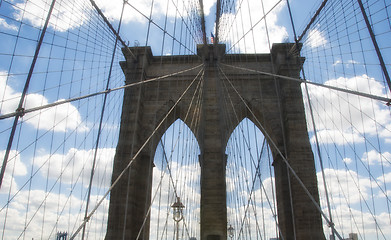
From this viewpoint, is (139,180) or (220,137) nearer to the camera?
(220,137)

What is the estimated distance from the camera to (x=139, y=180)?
14.5 metres

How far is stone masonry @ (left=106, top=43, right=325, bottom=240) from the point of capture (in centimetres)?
1232

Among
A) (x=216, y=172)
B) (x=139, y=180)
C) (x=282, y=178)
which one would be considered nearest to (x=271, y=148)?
(x=282, y=178)

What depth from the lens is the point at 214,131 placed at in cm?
1336

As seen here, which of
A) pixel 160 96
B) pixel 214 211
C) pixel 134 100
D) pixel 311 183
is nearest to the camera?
pixel 214 211

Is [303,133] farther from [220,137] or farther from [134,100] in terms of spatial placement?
[134,100]

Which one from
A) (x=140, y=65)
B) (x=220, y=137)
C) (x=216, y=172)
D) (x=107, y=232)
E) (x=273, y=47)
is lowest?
(x=107, y=232)

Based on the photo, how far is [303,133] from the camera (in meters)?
13.8

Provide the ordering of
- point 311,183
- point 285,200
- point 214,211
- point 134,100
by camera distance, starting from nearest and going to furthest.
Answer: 1. point 214,211
2. point 311,183
3. point 285,200
4. point 134,100

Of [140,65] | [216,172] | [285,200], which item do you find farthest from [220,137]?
[140,65]

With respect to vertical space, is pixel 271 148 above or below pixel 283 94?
below

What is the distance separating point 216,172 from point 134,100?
5.22 metres

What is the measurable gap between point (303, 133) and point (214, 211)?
17.1 ft

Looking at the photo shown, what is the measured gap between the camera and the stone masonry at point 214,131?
40.4 feet
